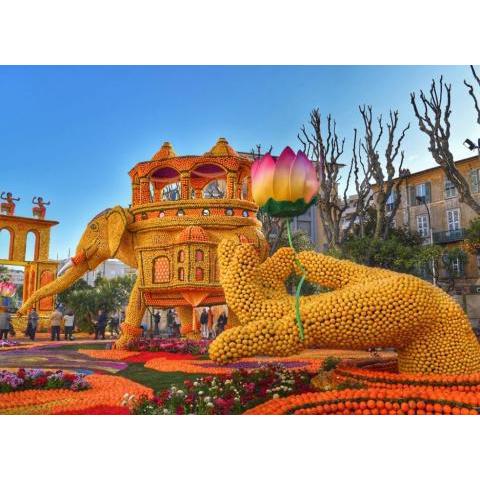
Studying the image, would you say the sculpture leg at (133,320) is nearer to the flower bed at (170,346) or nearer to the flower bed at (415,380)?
the flower bed at (170,346)

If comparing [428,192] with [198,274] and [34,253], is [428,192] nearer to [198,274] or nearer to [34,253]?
[198,274]

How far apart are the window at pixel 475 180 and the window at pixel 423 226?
3.78ft

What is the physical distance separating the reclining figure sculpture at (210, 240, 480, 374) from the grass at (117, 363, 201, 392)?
1.62m

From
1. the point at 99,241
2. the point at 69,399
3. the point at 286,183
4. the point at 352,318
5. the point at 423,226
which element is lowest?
the point at 69,399

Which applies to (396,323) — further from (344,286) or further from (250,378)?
(250,378)

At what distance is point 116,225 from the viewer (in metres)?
10.7

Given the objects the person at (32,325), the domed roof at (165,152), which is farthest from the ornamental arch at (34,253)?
the domed roof at (165,152)

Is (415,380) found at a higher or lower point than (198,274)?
lower

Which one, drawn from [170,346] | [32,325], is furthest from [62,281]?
[170,346]

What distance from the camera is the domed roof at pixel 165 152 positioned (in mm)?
10547

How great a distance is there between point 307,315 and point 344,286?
853mm

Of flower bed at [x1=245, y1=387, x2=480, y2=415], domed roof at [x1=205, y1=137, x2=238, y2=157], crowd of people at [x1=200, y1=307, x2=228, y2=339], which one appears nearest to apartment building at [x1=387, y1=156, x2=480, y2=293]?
domed roof at [x1=205, y1=137, x2=238, y2=157]

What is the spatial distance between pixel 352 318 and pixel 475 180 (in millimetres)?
6632

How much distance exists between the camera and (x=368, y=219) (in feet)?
44.8
